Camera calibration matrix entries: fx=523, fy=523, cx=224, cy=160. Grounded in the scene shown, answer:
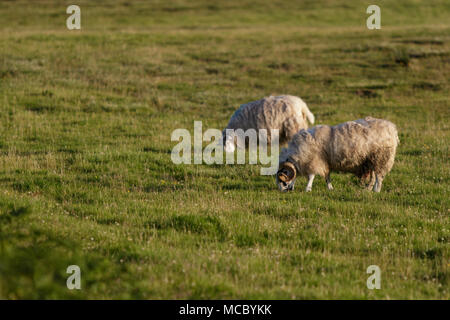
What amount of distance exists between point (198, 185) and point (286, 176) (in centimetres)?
190

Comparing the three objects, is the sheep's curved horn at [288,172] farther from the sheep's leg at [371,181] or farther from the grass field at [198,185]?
the sheep's leg at [371,181]

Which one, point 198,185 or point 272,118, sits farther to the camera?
point 272,118

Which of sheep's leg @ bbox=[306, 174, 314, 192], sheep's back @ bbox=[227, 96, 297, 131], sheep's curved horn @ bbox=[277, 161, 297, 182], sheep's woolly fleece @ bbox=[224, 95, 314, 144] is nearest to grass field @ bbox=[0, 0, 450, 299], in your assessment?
sheep's leg @ bbox=[306, 174, 314, 192]

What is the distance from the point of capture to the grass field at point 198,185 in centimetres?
622

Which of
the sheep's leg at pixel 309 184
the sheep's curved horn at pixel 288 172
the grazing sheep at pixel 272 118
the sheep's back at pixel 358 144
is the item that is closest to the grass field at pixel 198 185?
the sheep's leg at pixel 309 184

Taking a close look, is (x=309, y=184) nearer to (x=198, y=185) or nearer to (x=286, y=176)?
(x=286, y=176)

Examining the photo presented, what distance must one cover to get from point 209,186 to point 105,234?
Answer: 12.7ft

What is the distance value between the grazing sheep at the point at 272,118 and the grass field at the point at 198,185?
7.60 ft

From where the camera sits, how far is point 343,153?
11312 millimetres

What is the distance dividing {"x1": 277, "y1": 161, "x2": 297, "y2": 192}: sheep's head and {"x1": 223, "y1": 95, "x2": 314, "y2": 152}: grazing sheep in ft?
11.9

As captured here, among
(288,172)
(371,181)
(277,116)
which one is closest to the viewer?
(288,172)

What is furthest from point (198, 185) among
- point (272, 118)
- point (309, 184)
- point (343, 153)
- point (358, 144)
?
point (272, 118)

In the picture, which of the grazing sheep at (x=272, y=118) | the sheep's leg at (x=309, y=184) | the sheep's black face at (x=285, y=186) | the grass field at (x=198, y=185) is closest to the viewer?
the grass field at (x=198, y=185)

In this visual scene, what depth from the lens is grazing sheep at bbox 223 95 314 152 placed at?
49.2ft
